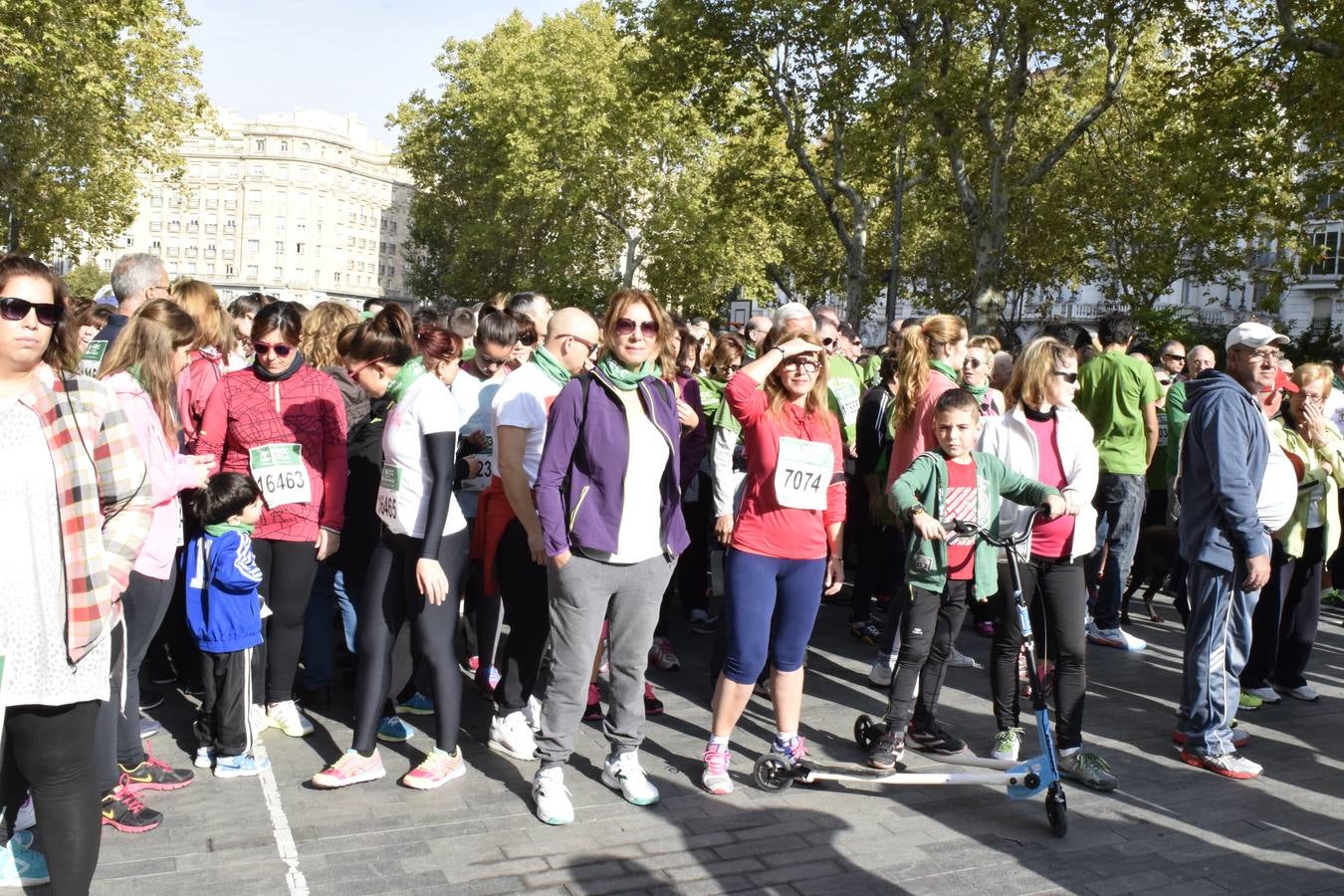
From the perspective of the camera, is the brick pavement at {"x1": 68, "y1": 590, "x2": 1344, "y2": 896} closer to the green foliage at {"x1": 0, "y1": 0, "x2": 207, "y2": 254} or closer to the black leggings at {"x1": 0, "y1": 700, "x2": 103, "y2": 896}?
the black leggings at {"x1": 0, "y1": 700, "x2": 103, "y2": 896}

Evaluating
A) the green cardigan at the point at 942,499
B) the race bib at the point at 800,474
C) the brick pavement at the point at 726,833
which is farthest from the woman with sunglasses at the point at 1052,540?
the race bib at the point at 800,474

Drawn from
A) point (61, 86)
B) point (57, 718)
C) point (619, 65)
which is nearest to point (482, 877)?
point (57, 718)

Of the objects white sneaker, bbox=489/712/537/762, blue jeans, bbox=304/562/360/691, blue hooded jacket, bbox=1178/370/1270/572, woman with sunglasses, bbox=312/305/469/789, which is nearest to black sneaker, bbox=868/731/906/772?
white sneaker, bbox=489/712/537/762

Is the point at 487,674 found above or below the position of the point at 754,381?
below

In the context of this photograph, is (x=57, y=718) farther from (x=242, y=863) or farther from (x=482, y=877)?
(x=482, y=877)

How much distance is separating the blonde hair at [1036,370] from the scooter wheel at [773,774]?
206 cm

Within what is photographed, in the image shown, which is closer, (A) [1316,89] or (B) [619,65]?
(A) [1316,89]

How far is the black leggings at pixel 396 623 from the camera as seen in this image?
5066mm

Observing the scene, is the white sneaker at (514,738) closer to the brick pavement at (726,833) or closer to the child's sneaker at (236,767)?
the brick pavement at (726,833)

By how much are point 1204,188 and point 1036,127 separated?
51.7ft

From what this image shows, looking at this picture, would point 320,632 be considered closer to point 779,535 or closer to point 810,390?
point 779,535

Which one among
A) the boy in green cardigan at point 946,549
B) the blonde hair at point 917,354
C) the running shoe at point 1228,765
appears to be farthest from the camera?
the blonde hair at point 917,354

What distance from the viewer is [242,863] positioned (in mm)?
4324

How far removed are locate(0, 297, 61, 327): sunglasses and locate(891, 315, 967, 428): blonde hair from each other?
4.37 m
